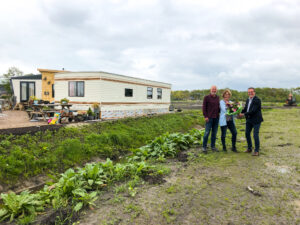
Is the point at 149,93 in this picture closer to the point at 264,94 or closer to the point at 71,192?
the point at 71,192

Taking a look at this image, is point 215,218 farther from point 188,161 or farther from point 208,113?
point 208,113

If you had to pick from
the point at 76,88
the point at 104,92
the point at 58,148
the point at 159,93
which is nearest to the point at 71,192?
the point at 58,148

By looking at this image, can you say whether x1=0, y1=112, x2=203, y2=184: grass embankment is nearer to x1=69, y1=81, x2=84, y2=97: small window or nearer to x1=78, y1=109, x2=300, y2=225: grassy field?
x1=78, y1=109, x2=300, y2=225: grassy field

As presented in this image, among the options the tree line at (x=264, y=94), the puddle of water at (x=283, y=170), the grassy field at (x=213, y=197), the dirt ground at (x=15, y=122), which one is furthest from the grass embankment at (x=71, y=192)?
the tree line at (x=264, y=94)

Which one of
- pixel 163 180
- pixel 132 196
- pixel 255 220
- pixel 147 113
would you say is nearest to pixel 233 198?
pixel 255 220

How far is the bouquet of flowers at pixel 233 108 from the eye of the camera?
5.17 metres

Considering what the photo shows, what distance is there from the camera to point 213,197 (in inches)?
116

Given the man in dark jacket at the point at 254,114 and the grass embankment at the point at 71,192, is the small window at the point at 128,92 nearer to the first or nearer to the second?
the grass embankment at the point at 71,192

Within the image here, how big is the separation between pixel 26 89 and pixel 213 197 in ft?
68.4

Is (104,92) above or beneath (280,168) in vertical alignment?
Answer: above

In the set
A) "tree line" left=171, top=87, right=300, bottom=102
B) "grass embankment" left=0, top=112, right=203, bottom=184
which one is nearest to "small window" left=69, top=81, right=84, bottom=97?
"grass embankment" left=0, top=112, right=203, bottom=184

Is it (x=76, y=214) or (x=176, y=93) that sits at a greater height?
(x=176, y=93)

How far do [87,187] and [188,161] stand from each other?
253 cm

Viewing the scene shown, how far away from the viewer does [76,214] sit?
8.51 ft
